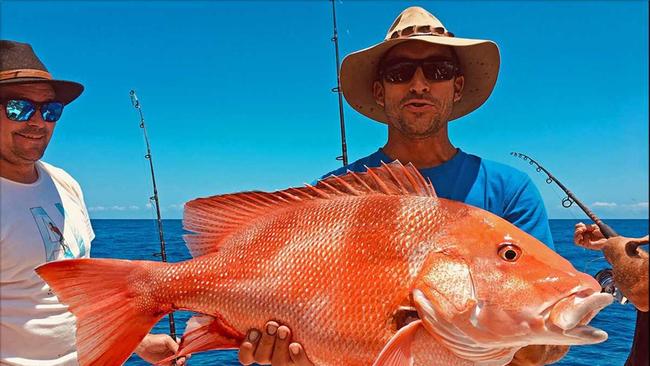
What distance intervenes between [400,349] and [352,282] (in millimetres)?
266

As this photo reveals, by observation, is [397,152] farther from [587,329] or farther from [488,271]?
[587,329]

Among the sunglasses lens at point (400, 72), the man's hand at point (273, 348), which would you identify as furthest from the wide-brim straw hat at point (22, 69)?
the man's hand at point (273, 348)

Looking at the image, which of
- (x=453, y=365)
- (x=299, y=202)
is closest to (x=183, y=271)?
(x=299, y=202)

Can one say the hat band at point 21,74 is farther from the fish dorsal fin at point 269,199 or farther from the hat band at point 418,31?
the hat band at point 418,31

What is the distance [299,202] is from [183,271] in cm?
51

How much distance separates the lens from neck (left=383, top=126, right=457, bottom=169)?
7.73 feet

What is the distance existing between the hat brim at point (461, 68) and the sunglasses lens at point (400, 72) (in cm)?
11

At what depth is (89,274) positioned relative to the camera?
1.84 m

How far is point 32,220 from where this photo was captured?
2859 mm

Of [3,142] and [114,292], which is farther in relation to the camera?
[3,142]

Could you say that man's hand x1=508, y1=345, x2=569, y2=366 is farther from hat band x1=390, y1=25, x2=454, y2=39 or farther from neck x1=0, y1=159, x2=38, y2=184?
neck x1=0, y1=159, x2=38, y2=184

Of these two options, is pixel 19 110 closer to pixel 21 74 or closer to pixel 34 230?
pixel 21 74

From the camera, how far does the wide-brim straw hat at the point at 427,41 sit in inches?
90.4

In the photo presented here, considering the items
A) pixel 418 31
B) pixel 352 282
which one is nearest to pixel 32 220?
pixel 352 282
